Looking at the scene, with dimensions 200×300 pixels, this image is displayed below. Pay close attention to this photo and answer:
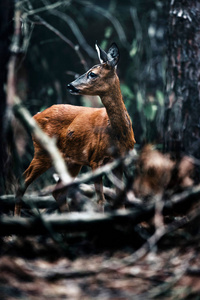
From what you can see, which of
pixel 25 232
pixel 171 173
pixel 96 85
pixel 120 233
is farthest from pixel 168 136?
pixel 25 232

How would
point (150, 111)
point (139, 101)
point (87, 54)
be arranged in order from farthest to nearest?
point (87, 54) → point (139, 101) → point (150, 111)

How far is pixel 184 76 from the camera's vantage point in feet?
10.6

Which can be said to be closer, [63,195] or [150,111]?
[63,195]

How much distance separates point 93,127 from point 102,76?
444mm

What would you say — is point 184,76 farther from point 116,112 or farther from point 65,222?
point 65,222

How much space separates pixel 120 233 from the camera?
212cm

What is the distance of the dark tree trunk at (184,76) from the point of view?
10.5ft

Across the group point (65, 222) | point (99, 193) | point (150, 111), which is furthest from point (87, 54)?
point (65, 222)

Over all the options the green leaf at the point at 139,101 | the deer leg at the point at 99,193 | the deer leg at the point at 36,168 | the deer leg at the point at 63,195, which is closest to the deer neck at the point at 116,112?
the deer leg at the point at 99,193

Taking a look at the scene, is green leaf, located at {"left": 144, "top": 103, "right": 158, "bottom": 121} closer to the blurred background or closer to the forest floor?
the blurred background

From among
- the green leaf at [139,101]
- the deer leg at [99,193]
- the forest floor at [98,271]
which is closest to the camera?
the forest floor at [98,271]

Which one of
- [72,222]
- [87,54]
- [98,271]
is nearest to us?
[72,222]

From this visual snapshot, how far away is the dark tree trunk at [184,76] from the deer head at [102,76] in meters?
0.78

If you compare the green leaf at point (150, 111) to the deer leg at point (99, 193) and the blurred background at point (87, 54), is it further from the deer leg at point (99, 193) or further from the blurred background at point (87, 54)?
the deer leg at point (99, 193)
